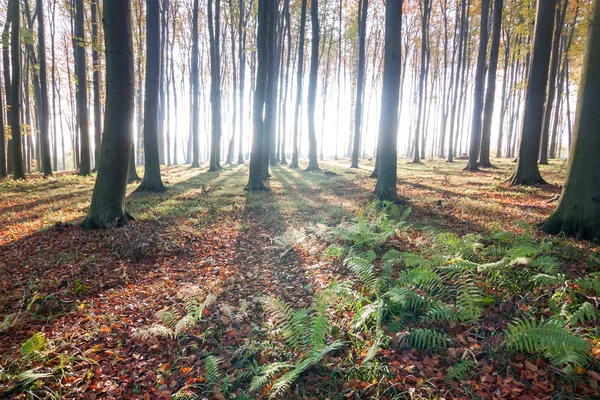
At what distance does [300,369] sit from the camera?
249cm

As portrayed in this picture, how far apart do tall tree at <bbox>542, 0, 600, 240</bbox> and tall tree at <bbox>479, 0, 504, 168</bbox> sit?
11450 mm

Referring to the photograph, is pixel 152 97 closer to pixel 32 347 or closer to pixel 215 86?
pixel 215 86

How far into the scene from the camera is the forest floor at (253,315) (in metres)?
2.51

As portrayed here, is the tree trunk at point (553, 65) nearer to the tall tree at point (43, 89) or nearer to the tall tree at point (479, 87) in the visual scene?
the tall tree at point (479, 87)

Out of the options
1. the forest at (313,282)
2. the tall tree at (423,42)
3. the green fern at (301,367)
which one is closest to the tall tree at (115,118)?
the forest at (313,282)

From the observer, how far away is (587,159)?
487 centimetres

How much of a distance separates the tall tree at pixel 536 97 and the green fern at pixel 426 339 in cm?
939

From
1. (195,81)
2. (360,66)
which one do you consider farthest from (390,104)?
(195,81)

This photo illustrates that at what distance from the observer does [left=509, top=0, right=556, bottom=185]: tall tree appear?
9.35 metres

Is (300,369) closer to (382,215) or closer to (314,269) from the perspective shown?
(314,269)

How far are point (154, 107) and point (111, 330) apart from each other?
10.4 meters

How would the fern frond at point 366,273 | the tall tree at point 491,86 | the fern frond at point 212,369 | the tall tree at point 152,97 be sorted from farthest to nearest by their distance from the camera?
the tall tree at point 491,86 → the tall tree at point 152,97 → the fern frond at point 366,273 → the fern frond at point 212,369

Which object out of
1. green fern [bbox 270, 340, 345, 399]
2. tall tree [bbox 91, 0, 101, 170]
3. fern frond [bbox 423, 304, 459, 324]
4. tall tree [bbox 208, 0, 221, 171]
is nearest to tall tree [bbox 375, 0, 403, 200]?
fern frond [bbox 423, 304, 459, 324]

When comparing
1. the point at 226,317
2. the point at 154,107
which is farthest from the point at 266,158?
the point at 226,317
